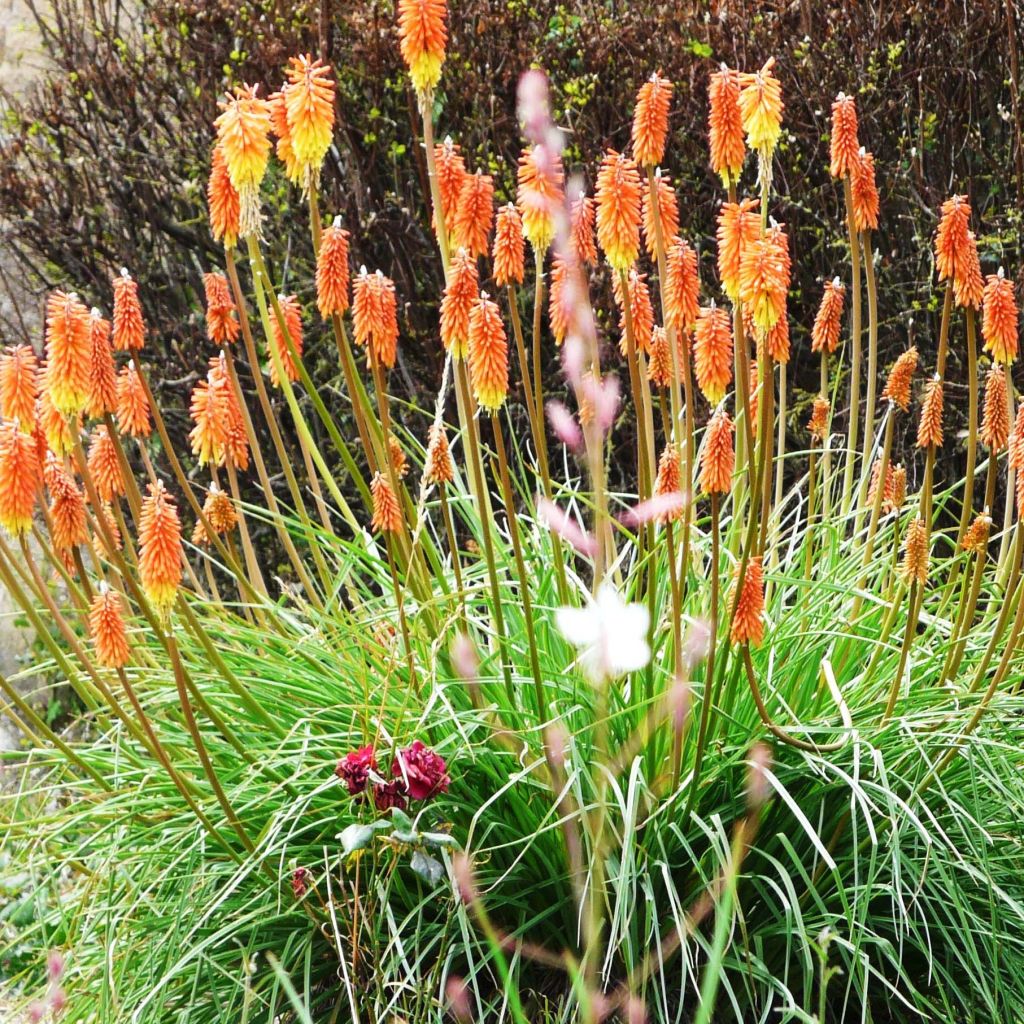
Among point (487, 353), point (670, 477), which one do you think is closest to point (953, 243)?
point (670, 477)

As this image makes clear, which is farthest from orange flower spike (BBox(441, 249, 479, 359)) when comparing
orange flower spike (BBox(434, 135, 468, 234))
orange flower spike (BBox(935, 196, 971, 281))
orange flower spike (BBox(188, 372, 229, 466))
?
orange flower spike (BBox(935, 196, 971, 281))

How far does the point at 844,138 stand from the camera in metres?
2.93

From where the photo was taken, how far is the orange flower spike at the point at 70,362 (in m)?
2.33

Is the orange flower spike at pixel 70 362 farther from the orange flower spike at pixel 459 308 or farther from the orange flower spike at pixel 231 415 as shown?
the orange flower spike at pixel 459 308

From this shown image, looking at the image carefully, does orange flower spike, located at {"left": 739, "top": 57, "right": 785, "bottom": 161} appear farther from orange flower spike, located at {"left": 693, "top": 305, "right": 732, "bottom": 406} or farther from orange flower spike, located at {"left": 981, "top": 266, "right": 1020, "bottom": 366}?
orange flower spike, located at {"left": 981, "top": 266, "right": 1020, "bottom": 366}

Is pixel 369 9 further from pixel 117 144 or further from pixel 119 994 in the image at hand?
pixel 119 994

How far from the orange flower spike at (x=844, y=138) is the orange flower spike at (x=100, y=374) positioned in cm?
146

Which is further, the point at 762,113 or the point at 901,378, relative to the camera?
the point at 901,378

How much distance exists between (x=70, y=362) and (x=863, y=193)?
5.38 ft

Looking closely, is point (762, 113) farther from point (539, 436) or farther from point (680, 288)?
point (539, 436)

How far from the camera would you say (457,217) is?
260cm

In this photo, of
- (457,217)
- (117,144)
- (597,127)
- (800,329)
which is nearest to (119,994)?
(457,217)

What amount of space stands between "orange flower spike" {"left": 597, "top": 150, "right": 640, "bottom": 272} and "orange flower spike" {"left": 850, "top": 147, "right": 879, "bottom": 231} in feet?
1.94

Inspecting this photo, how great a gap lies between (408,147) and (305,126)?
10.7 ft
